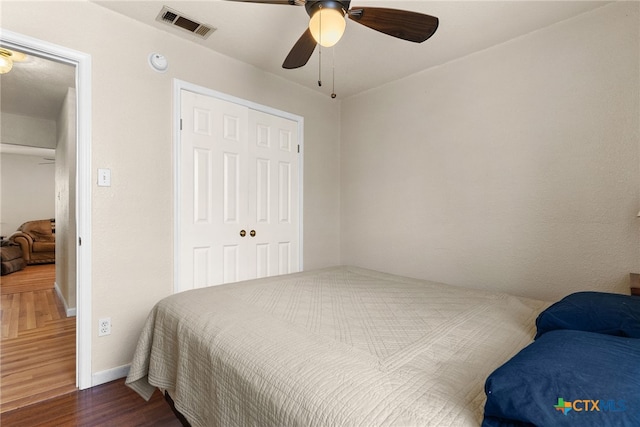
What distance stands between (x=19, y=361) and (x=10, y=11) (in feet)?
7.94

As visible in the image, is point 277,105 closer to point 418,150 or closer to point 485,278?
point 418,150

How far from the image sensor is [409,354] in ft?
3.43

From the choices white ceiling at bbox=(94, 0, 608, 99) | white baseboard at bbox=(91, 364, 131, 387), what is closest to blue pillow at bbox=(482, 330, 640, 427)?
white ceiling at bbox=(94, 0, 608, 99)

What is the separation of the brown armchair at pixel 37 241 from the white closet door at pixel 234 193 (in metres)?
6.05

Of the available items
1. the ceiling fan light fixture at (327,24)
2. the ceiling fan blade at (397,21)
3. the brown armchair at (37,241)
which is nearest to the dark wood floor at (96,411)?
the ceiling fan light fixture at (327,24)

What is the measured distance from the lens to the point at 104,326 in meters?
2.02

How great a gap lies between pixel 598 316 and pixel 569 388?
65cm

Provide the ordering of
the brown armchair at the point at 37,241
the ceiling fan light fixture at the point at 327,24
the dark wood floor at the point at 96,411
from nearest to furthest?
the ceiling fan light fixture at the point at 327,24 → the dark wood floor at the point at 96,411 → the brown armchair at the point at 37,241

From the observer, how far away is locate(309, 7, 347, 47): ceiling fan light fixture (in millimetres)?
1422

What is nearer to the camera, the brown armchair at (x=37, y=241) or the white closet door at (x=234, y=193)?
the white closet door at (x=234, y=193)

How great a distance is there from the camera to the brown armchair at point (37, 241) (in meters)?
6.00

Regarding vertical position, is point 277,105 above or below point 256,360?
above

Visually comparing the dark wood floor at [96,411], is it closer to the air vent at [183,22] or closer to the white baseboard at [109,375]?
the white baseboard at [109,375]

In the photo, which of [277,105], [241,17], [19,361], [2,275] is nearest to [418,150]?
[277,105]
